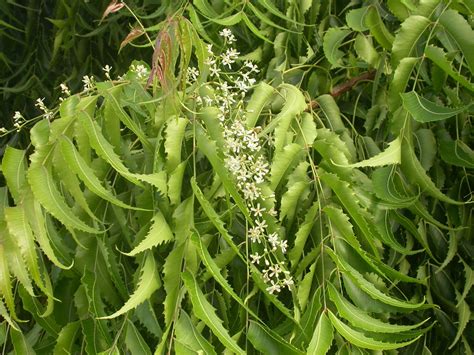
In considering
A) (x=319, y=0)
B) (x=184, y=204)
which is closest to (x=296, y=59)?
A: (x=319, y=0)

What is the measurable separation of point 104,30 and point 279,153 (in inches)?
43.7

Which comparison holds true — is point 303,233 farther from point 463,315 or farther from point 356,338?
point 463,315

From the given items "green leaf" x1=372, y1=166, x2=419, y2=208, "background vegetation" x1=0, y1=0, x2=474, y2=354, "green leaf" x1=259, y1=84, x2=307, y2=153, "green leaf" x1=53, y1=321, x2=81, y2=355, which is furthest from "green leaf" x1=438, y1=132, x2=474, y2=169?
"green leaf" x1=53, y1=321, x2=81, y2=355

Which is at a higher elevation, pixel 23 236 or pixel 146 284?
pixel 23 236

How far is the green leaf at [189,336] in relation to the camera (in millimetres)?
886

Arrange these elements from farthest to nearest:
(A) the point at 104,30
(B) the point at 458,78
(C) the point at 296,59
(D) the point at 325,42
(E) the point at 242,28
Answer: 1. (A) the point at 104,30
2. (E) the point at 242,28
3. (C) the point at 296,59
4. (D) the point at 325,42
5. (B) the point at 458,78

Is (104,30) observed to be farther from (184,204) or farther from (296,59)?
(184,204)

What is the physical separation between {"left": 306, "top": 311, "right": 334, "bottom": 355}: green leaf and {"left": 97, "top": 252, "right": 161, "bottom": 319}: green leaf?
18cm

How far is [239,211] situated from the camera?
101 cm

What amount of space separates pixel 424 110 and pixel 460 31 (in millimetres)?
111

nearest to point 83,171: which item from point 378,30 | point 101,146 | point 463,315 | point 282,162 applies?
point 101,146

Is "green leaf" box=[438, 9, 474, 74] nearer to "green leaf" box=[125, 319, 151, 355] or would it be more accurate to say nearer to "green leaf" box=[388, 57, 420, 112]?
"green leaf" box=[388, 57, 420, 112]

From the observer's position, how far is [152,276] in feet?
2.96

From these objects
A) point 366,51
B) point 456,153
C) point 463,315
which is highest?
point 366,51
